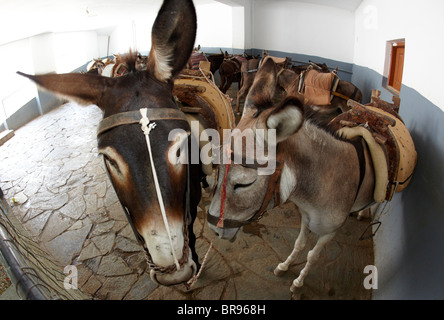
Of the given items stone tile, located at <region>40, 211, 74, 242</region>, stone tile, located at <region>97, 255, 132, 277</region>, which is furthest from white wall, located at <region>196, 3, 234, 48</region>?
stone tile, located at <region>97, 255, 132, 277</region>

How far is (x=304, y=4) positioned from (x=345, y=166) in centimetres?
1204

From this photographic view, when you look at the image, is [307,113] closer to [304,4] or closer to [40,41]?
[304,4]

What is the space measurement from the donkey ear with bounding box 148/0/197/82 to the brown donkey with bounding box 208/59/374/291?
1.94 ft

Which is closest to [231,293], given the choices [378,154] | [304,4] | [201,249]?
[201,249]

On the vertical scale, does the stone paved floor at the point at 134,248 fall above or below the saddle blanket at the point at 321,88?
below

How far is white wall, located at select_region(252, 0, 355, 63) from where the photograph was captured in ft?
30.2

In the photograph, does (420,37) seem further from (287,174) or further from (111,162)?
(111,162)

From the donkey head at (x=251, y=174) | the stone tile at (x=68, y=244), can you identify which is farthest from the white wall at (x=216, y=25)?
the donkey head at (x=251, y=174)

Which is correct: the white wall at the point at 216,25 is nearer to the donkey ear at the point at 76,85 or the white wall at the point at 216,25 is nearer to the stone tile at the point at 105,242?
the stone tile at the point at 105,242

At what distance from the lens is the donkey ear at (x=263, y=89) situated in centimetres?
168

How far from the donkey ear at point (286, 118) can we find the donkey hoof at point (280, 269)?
1953mm

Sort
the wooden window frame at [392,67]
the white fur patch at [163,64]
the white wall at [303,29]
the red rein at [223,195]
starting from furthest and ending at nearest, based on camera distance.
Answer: the white wall at [303,29] → the wooden window frame at [392,67] → the red rein at [223,195] → the white fur patch at [163,64]

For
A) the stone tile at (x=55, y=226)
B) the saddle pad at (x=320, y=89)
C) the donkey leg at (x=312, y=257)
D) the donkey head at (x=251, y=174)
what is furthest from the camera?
the saddle pad at (x=320, y=89)

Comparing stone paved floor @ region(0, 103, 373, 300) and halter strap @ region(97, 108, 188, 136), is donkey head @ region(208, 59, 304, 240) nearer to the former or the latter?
halter strap @ region(97, 108, 188, 136)
